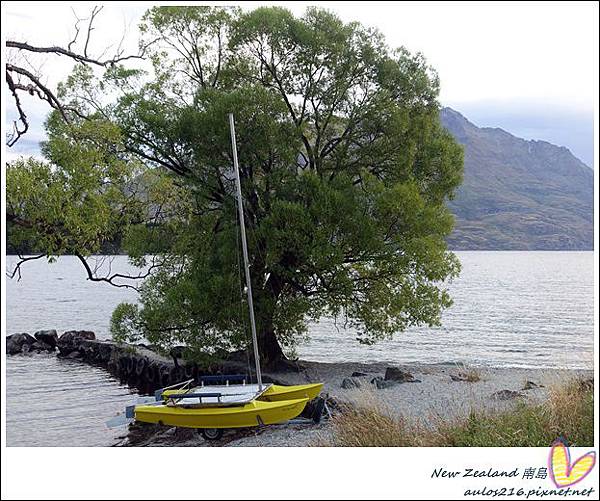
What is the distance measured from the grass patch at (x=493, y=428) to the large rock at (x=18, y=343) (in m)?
26.9

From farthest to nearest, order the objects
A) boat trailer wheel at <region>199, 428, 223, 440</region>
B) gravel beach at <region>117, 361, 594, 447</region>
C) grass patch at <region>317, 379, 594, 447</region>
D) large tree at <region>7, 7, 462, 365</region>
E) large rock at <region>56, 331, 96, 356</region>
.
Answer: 1. large rock at <region>56, 331, 96, 356</region>
2. large tree at <region>7, 7, 462, 365</region>
3. boat trailer wheel at <region>199, 428, 223, 440</region>
4. gravel beach at <region>117, 361, 594, 447</region>
5. grass patch at <region>317, 379, 594, 447</region>

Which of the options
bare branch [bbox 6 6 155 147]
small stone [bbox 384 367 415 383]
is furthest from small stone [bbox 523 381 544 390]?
A: bare branch [bbox 6 6 155 147]

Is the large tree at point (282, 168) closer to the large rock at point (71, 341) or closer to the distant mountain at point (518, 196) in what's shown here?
the large rock at point (71, 341)

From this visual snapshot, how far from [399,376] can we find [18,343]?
75.6 ft

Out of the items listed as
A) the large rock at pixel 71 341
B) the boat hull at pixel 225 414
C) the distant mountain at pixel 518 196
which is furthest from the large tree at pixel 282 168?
the distant mountain at pixel 518 196

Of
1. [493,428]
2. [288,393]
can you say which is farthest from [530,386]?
[493,428]

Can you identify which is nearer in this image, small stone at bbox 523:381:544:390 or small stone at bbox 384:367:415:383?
small stone at bbox 523:381:544:390

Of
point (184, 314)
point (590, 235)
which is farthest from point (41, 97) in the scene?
point (590, 235)

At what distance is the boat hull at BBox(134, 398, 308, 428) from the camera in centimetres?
1412

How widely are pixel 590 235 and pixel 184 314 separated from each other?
132050 millimetres

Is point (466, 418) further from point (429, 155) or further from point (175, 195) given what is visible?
point (429, 155)

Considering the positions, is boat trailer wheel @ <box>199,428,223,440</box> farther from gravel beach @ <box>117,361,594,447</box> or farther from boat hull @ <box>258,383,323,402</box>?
boat hull @ <box>258,383,323,402</box>

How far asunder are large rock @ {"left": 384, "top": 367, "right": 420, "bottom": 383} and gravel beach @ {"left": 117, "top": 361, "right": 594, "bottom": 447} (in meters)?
0.17

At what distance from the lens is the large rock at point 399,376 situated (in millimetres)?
19453
